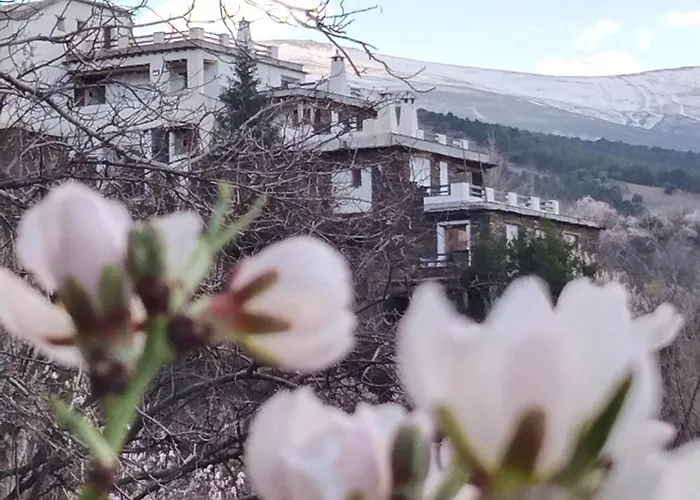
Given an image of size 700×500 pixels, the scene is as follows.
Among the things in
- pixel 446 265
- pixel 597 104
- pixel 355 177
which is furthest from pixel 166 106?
pixel 597 104

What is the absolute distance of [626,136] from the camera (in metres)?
25.4

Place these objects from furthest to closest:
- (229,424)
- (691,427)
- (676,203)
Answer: (676,203), (691,427), (229,424)

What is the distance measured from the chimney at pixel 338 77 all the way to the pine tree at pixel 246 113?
235 millimetres

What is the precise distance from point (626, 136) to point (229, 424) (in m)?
23.5

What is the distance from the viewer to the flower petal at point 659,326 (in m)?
0.26

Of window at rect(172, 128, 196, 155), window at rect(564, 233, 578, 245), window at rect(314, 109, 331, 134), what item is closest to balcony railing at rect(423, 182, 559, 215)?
window at rect(564, 233, 578, 245)

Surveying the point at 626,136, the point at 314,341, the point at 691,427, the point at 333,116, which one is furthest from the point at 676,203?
the point at 314,341

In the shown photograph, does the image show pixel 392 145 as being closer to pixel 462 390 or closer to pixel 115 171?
pixel 115 171

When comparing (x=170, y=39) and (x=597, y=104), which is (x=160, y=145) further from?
(x=597, y=104)

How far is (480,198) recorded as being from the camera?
13133 millimetres

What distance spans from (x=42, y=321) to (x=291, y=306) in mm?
74

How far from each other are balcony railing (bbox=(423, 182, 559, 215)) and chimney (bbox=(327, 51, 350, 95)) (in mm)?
6197

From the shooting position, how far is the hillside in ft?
63.0

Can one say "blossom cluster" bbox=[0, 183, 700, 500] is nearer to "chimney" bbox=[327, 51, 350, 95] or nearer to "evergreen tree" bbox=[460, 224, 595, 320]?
"chimney" bbox=[327, 51, 350, 95]
